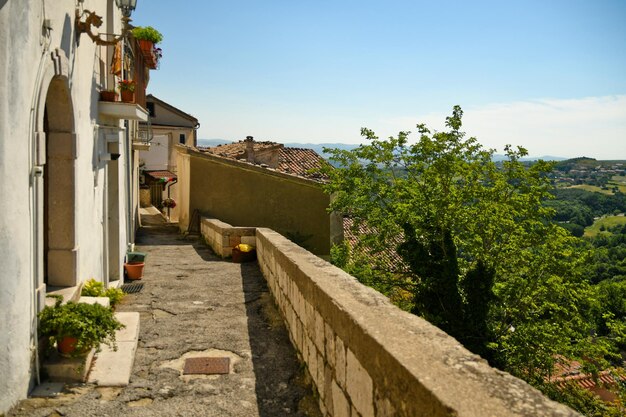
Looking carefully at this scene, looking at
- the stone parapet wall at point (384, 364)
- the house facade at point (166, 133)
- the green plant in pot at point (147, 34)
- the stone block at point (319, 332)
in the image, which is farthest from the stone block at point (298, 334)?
the house facade at point (166, 133)

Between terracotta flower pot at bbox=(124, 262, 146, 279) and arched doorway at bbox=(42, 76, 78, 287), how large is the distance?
2.78 metres

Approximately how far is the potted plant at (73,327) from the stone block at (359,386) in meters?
2.18

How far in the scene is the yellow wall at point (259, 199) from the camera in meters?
13.5

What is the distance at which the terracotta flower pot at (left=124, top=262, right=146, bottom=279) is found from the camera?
311 inches

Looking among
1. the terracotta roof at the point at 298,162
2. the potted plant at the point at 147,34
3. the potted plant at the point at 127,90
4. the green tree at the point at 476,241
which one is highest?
the potted plant at the point at 147,34

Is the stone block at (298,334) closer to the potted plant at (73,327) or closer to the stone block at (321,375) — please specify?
the stone block at (321,375)

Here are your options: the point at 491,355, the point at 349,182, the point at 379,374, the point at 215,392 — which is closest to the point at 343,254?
the point at 349,182

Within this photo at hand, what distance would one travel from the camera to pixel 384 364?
7.47 ft

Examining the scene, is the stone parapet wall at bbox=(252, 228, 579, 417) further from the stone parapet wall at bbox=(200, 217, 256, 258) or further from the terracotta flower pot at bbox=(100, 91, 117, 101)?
the stone parapet wall at bbox=(200, 217, 256, 258)

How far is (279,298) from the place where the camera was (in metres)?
6.01

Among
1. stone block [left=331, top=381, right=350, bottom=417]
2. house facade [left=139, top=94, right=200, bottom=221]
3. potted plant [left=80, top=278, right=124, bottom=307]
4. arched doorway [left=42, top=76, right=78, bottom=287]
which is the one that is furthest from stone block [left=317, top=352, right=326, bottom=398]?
house facade [left=139, top=94, right=200, bottom=221]

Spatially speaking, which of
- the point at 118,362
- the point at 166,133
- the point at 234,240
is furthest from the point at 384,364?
the point at 166,133

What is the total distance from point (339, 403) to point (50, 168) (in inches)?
145

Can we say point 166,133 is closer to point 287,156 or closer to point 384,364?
point 287,156
